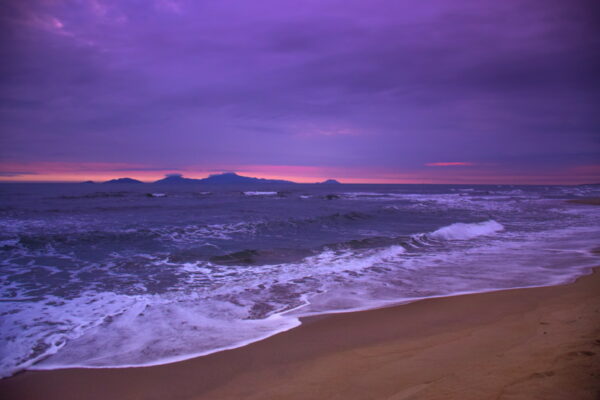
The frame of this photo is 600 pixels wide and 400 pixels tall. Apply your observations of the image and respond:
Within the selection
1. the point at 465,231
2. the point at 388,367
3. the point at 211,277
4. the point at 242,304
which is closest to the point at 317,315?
the point at 242,304

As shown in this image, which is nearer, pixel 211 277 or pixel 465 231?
pixel 211 277

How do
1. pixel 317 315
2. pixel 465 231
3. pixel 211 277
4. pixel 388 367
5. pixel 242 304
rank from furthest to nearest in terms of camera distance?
1. pixel 465 231
2. pixel 211 277
3. pixel 242 304
4. pixel 317 315
5. pixel 388 367

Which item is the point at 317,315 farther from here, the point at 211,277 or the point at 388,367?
the point at 211,277

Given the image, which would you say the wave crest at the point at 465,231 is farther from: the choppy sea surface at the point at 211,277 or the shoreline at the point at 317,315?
the shoreline at the point at 317,315

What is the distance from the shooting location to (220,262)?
957 centimetres

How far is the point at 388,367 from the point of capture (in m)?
3.38

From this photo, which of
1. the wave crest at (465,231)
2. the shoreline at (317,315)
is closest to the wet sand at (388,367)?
the shoreline at (317,315)

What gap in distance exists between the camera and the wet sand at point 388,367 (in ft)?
8.89

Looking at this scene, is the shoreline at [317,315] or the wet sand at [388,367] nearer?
the wet sand at [388,367]

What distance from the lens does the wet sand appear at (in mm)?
2711

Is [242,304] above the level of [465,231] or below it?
below

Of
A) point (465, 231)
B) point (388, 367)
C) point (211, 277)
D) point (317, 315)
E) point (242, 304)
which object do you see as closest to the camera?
point (388, 367)

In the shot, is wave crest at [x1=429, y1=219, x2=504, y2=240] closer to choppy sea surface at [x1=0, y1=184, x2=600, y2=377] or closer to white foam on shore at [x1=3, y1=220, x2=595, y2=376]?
choppy sea surface at [x1=0, y1=184, x2=600, y2=377]

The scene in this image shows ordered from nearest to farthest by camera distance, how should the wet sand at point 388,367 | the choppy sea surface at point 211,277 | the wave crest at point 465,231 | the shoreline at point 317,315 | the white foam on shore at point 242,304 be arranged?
the wet sand at point 388,367
the shoreline at point 317,315
the white foam on shore at point 242,304
the choppy sea surface at point 211,277
the wave crest at point 465,231
